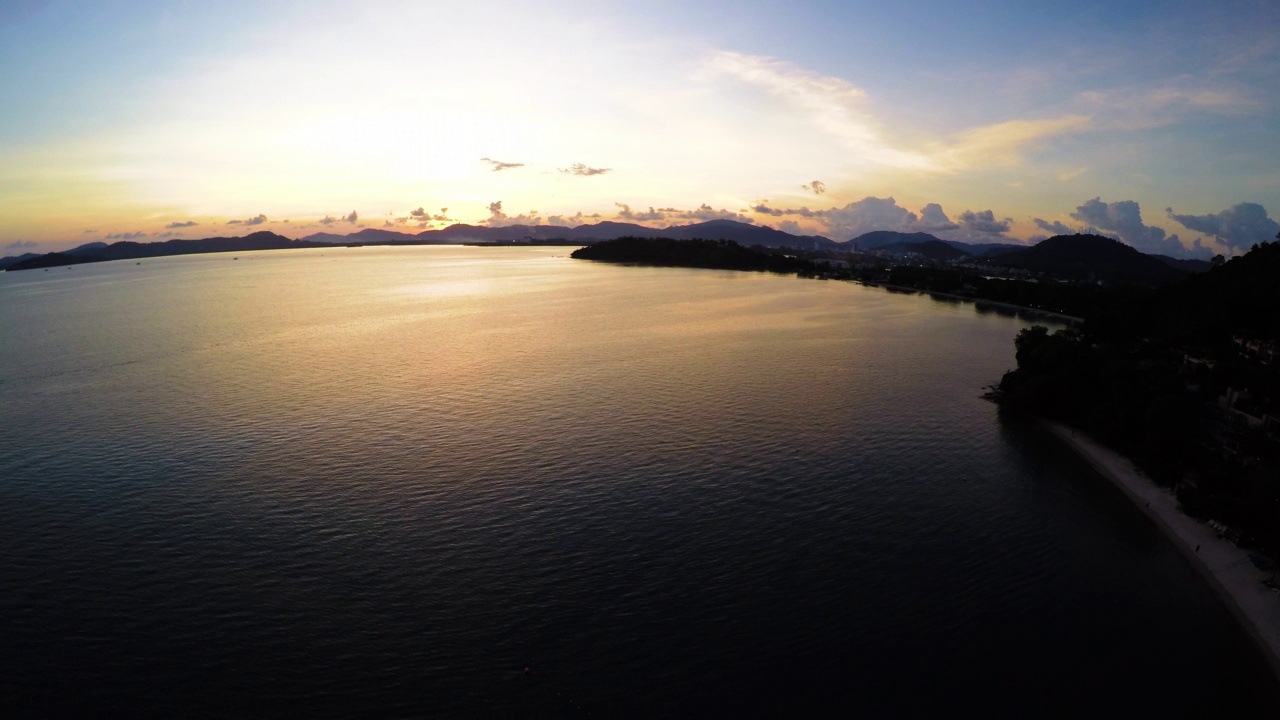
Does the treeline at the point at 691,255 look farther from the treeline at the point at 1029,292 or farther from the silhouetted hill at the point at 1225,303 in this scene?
the silhouetted hill at the point at 1225,303

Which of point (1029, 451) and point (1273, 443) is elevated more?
point (1273, 443)

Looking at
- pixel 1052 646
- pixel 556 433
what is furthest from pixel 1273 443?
pixel 556 433

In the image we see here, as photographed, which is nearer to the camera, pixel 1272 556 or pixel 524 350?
pixel 1272 556

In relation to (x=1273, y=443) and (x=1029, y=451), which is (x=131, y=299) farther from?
(x=1273, y=443)

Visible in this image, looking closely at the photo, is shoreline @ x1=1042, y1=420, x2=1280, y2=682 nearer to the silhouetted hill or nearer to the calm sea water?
the calm sea water

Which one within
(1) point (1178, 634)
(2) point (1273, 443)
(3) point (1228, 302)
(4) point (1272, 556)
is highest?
(3) point (1228, 302)

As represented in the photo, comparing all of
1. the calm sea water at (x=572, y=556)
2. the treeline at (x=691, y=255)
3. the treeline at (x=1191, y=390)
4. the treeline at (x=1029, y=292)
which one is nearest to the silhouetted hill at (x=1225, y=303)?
the treeline at (x=1191, y=390)

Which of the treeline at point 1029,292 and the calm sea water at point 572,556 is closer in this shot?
the calm sea water at point 572,556
